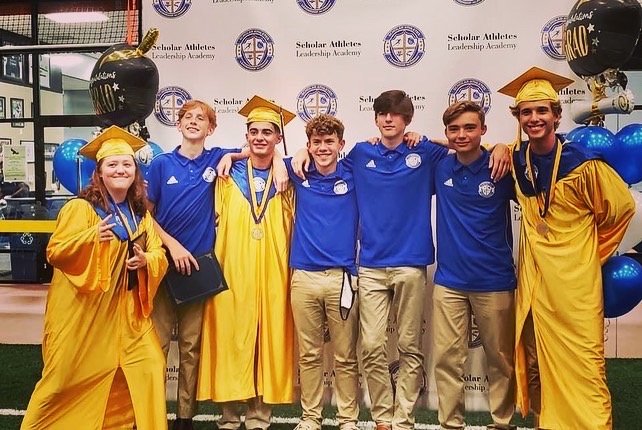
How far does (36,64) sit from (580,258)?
8.21 meters

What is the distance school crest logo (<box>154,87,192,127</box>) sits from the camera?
16.4 feet

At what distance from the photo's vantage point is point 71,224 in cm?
337

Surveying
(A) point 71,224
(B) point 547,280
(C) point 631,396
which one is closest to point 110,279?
(A) point 71,224

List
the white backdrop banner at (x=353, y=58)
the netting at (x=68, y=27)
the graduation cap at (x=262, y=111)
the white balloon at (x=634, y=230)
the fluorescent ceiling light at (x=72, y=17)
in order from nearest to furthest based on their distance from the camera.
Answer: the white balloon at (x=634, y=230) < the graduation cap at (x=262, y=111) < the white backdrop banner at (x=353, y=58) < the netting at (x=68, y=27) < the fluorescent ceiling light at (x=72, y=17)

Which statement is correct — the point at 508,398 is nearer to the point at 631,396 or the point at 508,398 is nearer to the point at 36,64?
the point at 631,396

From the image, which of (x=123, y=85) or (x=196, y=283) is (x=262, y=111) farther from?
(x=196, y=283)

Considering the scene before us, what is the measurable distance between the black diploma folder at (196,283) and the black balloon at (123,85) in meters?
1.04

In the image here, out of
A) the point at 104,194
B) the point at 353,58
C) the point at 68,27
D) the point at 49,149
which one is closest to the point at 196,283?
the point at 104,194

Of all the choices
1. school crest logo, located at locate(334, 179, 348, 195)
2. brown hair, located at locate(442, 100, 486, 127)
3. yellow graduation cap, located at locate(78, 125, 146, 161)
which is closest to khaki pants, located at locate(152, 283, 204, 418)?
yellow graduation cap, located at locate(78, 125, 146, 161)

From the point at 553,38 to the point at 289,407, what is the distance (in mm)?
3344

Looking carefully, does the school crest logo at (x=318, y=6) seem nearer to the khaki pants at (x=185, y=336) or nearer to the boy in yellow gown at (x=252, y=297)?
the boy in yellow gown at (x=252, y=297)

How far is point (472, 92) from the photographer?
467 centimetres

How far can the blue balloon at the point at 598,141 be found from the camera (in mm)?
3623

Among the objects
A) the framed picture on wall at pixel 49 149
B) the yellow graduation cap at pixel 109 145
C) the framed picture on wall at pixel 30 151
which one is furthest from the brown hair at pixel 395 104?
the framed picture on wall at pixel 30 151
